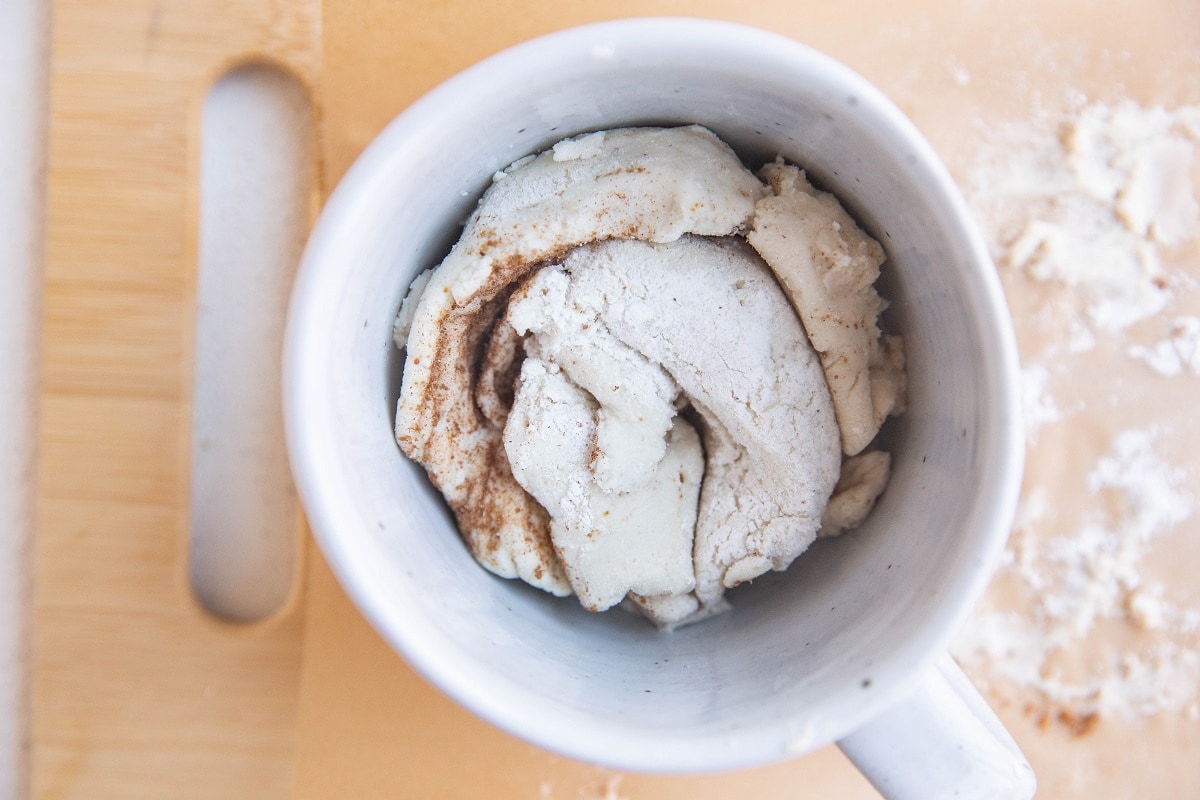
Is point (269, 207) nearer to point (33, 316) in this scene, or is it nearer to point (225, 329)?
point (225, 329)

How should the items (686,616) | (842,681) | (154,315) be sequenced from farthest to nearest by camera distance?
(154,315)
(686,616)
(842,681)

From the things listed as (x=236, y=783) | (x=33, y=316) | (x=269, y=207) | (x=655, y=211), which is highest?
(x=655, y=211)

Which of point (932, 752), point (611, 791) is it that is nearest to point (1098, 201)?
point (932, 752)

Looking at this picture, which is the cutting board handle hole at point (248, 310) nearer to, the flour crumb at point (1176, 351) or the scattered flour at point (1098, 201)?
the scattered flour at point (1098, 201)

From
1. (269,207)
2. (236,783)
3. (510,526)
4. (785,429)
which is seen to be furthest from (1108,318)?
(236,783)

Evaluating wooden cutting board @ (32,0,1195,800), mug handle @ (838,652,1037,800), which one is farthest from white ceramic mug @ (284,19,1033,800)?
wooden cutting board @ (32,0,1195,800)

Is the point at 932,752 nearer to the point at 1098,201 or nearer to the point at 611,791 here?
the point at 611,791

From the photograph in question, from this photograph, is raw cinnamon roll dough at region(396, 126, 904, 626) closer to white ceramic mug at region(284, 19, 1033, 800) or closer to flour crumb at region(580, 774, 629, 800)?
white ceramic mug at region(284, 19, 1033, 800)
